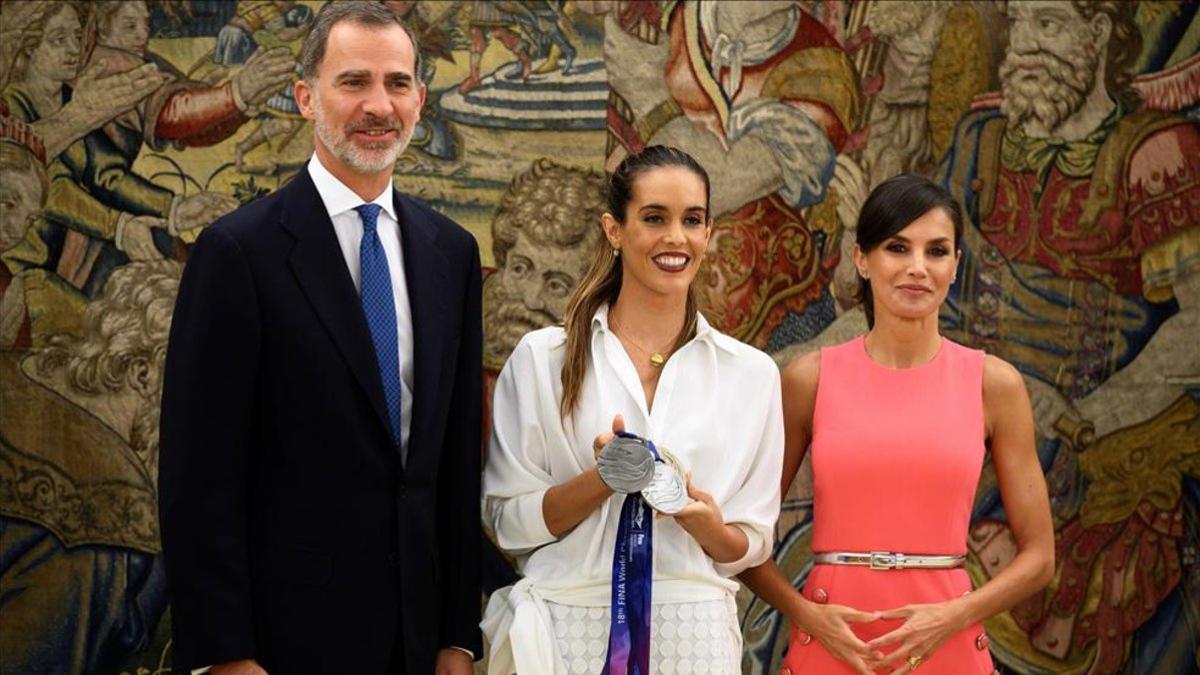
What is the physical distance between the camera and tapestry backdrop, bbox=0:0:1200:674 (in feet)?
19.2

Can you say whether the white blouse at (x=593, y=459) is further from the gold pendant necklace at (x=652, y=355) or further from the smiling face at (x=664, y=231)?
the smiling face at (x=664, y=231)

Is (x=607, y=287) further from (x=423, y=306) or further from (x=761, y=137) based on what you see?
(x=761, y=137)

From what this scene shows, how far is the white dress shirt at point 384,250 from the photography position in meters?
3.55

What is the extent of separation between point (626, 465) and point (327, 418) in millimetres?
716

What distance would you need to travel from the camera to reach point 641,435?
12.2ft

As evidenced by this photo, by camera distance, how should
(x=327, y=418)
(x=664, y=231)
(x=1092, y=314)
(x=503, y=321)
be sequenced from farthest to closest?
(x=1092, y=314) < (x=503, y=321) < (x=664, y=231) < (x=327, y=418)

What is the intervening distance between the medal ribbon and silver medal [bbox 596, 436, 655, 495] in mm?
82

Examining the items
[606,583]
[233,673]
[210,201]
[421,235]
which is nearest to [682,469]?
[606,583]

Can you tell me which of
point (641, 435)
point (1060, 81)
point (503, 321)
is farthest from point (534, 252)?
point (641, 435)

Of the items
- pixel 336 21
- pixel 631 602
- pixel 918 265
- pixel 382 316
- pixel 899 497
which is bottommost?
Answer: pixel 631 602

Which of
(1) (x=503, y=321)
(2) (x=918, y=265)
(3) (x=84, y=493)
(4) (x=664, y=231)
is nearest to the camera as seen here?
(4) (x=664, y=231)

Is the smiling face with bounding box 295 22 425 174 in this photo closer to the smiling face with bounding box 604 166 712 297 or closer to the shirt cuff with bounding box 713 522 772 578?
the smiling face with bounding box 604 166 712 297

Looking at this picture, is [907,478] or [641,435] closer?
[641,435]

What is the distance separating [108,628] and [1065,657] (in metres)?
3.96
